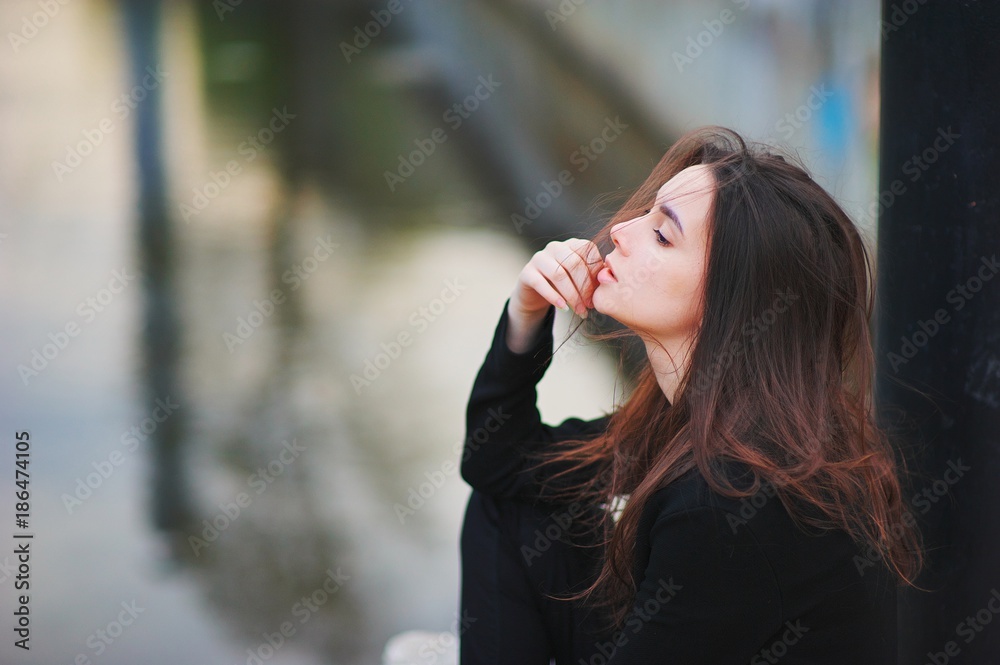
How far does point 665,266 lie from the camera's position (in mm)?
1163

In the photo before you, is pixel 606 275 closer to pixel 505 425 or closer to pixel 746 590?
pixel 505 425

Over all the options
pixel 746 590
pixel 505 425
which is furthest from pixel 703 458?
pixel 505 425

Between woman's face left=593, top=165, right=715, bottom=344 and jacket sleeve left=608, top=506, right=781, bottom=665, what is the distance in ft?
0.90

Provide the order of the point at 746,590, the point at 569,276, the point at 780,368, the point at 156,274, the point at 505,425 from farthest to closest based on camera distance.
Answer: the point at 156,274 < the point at 505,425 < the point at 569,276 < the point at 780,368 < the point at 746,590

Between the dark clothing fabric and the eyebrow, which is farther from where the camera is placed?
the eyebrow

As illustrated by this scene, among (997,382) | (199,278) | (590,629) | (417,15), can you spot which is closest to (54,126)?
(199,278)

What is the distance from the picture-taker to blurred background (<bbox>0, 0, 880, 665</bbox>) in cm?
182

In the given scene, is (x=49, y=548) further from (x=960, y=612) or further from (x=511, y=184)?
(x=960, y=612)

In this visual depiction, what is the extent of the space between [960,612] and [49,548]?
1816 millimetres

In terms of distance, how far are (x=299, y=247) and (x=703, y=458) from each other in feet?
3.78

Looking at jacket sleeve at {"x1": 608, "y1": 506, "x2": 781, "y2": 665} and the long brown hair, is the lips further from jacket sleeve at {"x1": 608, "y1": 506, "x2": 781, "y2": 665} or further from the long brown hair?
jacket sleeve at {"x1": 608, "y1": 506, "x2": 781, "y2": 665}

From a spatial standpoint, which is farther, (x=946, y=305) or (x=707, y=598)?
(x=946, y=305)

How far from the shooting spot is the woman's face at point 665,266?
1159mm

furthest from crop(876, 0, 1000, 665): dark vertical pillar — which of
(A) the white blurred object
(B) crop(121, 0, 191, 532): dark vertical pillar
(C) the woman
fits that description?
(B) crop(121, 0, 191, 532): dark vertical pillar
